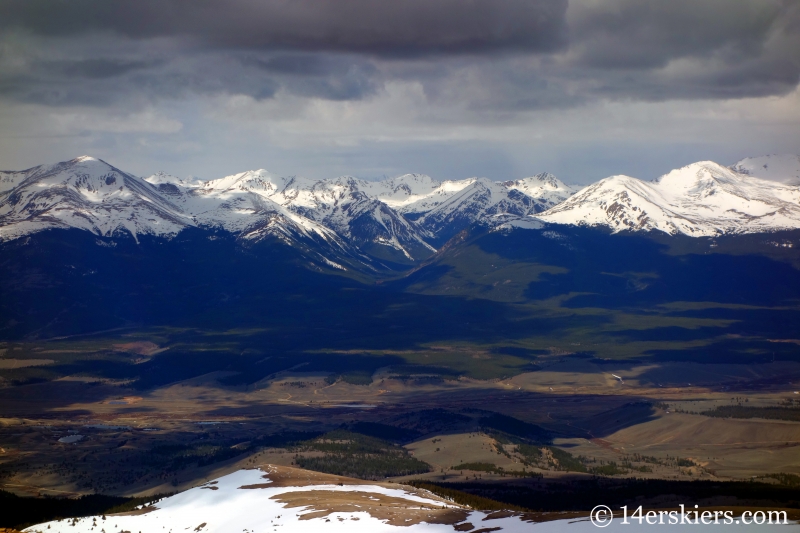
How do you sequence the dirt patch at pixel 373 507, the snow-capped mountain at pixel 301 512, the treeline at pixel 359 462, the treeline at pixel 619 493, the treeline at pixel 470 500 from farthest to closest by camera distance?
the treeline at pixel 359 462, the treeline at pixel 619 493, the treeline at pixel 470 500, the dirt patch at pixel 373 507, the snow-capped mountain at pixel 301 512

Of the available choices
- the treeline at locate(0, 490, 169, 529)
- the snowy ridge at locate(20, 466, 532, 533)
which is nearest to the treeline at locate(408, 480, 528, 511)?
the snowy ridge at locate(20, 466, 532, 533)

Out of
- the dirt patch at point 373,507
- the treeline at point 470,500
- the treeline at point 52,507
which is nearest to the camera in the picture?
the dirt patch at point 373,507

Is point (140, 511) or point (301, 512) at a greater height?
point (140, 511)

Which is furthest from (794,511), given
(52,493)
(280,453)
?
(52,493)

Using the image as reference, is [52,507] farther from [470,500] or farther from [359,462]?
[470,500]

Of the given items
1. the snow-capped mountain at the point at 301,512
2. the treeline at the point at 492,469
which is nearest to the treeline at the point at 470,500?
the snow-capped mountain at the point at 301,512

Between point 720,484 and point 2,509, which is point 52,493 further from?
point 720,484

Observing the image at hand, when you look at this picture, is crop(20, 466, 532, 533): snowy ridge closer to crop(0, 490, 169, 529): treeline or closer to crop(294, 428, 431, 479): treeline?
crop(0, 490, 169, 529): treeline

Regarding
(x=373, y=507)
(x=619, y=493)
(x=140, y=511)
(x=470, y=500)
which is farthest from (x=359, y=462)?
(x=373, y=507)

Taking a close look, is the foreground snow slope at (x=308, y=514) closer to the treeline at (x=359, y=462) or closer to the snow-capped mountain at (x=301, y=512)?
the snow-capped mountain at (x=301, y=512)
